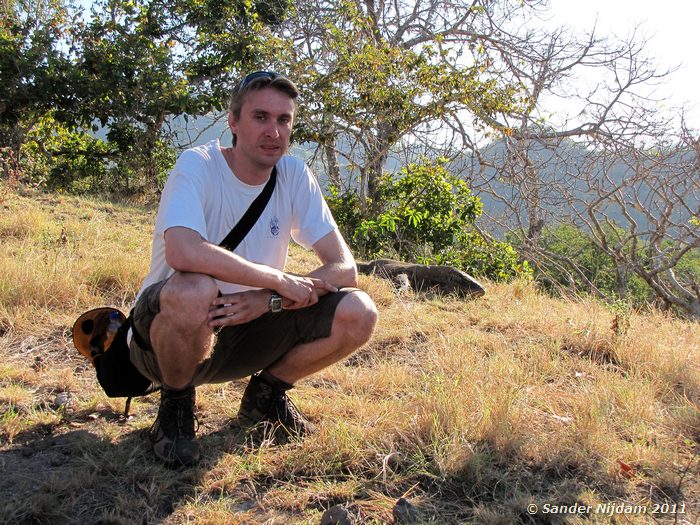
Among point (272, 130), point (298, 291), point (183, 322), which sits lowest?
point (183, 322)

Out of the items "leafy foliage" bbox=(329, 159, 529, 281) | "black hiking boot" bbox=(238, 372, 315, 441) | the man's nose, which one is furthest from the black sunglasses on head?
"leafy foliage" bbox=(329, 159, 529, 281)

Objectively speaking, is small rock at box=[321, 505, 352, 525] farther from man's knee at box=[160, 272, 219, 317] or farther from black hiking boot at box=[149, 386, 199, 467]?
man's knee at box=[160, 272, 219, 317]

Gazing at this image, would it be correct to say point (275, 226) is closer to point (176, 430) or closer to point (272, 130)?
point (272, 130)

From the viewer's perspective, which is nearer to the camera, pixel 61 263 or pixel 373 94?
pixel 61 263

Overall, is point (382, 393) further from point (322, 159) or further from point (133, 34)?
point (133, 34)

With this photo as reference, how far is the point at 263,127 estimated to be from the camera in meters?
2.66

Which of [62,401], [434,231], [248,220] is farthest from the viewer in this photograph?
[434,231]

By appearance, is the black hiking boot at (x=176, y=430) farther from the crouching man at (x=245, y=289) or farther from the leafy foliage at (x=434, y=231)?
the leafy foliage at (x=434, y=231)

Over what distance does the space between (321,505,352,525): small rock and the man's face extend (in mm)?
1424

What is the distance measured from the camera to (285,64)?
34.1 ft

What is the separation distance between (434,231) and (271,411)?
645 cm

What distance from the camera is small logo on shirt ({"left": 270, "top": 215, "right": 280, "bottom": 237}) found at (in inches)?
106

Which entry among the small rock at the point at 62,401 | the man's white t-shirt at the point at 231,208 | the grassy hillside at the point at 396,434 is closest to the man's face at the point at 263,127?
the man's white t-shirt at the point at 231,208

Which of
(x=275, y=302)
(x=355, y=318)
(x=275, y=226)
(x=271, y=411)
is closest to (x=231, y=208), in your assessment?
(x=275, y=226)
